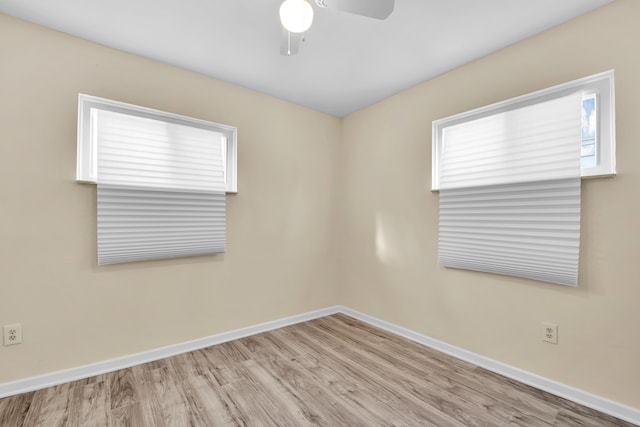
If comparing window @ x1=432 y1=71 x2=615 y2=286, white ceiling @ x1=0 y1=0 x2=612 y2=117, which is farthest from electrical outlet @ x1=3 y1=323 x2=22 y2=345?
window @ x1=432 y1=71 x2=615 y2=286

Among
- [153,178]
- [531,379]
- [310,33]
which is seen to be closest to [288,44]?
[310,33]

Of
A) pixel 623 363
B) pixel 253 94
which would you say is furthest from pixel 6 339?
pixel 623 363

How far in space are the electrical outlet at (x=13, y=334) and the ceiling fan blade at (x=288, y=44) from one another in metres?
2.49

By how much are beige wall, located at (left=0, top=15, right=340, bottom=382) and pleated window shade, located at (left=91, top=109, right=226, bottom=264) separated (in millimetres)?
118

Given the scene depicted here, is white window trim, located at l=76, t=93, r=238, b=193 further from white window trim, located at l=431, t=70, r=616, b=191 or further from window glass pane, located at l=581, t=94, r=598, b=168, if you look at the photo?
window glass pane, located at l=581, t=94, r=598, b=168

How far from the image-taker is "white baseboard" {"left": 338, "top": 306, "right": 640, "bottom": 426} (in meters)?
1.77

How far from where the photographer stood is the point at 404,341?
2.85m

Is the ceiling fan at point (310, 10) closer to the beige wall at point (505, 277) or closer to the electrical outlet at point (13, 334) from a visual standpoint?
the beige wall at point (505, 277)

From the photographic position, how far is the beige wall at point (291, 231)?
183cm

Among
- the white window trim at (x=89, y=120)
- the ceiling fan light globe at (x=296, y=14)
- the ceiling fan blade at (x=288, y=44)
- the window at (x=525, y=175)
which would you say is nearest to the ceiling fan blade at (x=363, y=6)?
the ceiling fan light globe at (x=296, y=14)

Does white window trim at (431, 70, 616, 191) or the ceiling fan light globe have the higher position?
the ceiling fan light globe

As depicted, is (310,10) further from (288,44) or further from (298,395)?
(298,395)

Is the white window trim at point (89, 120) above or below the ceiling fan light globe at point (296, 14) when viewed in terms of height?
below

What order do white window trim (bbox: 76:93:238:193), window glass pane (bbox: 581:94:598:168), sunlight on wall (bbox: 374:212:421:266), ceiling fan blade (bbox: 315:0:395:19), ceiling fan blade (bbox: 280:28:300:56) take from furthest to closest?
sunlight on wall (bbox: 374:212:421:266) < white window trim (bbox: 76:93:238:193) < window glass pane (bbox: 581:94:598:168) < ceiling fan blade (bbox: 280:28:300:56) < ceiling fan blade (bbox: 315:0:395:19)
